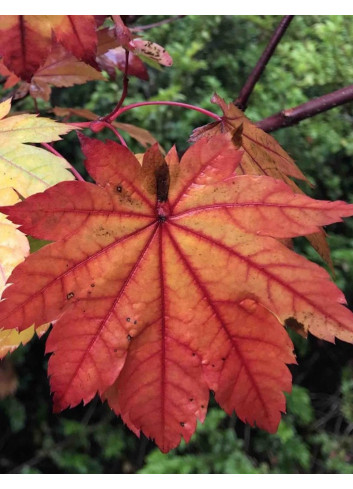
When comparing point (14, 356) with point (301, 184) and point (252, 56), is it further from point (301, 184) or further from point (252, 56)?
point (252, 56)

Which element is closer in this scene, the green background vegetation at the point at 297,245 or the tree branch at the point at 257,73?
the tree branch at the point at 257,73

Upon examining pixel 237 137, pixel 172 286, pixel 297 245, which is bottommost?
pixel 297 245

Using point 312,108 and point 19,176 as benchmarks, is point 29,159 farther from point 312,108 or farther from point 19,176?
point 312,108

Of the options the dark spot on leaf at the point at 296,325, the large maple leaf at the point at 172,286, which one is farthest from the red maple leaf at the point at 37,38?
the dark spot on leaf at the point at 296,325

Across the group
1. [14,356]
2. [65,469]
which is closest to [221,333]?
[14,356]

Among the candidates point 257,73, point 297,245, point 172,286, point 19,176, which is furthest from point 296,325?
point 297,245

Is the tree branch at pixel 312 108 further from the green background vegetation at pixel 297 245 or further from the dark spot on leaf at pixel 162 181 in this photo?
the green background vegetation at pixel 297 245

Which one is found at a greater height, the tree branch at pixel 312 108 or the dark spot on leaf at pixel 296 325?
the tree branch at pixel 312 108
